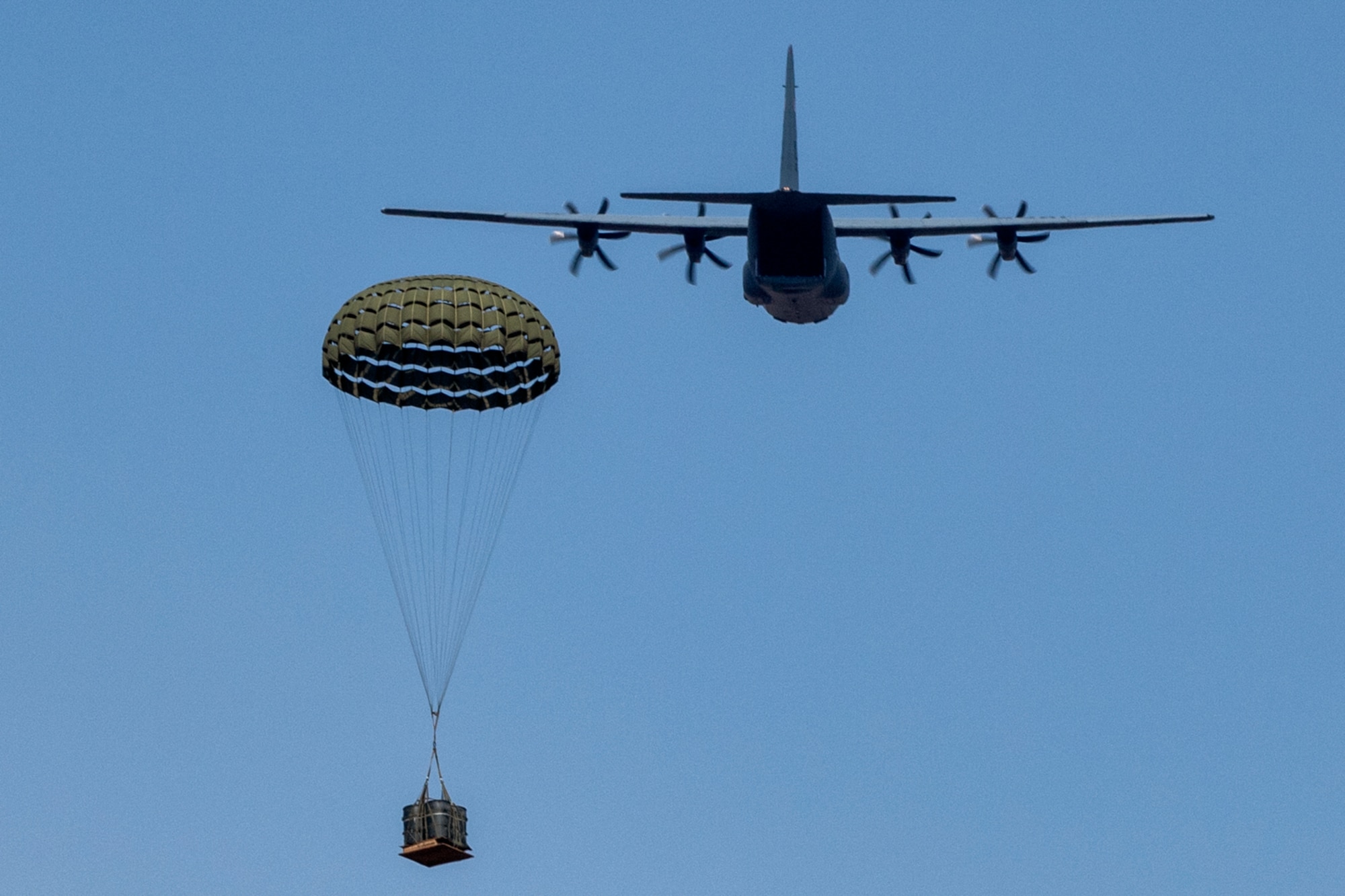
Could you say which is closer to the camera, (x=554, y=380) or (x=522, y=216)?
(x=554, y=380)

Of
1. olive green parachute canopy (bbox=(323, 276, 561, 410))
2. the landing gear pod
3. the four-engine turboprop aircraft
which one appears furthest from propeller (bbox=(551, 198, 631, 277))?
the landing gear pod

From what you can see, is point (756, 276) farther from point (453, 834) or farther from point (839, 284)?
point (453, 834)

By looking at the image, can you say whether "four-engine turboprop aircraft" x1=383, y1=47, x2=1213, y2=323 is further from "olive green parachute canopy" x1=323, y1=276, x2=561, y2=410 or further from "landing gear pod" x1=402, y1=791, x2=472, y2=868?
"landing gear pod" x1=402, y1=791, x2=472, y2=868

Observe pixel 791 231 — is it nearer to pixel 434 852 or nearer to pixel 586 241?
pixel 586 241

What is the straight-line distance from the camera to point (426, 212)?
5938 centimetres

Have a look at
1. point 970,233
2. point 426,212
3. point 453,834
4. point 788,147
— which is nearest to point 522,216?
point 426,212

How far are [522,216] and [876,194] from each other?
14.5 m

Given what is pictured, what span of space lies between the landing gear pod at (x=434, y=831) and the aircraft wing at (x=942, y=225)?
81.2 feet

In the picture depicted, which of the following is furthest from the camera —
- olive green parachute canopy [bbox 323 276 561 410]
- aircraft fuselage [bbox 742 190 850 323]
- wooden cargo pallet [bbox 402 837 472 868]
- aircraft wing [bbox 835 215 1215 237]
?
aircraft wing [bbox 835 215 1215 237]

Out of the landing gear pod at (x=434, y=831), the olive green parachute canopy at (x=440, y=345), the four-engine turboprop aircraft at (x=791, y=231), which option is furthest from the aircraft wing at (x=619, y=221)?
the landing gear pod at (x=434, y=831)

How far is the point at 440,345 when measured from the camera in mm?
42906

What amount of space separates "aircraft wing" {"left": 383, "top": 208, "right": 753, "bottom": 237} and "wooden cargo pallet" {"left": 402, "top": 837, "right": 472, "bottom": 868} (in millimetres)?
23066

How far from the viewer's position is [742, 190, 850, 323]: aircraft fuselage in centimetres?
5116

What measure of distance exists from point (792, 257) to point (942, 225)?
7513mm
